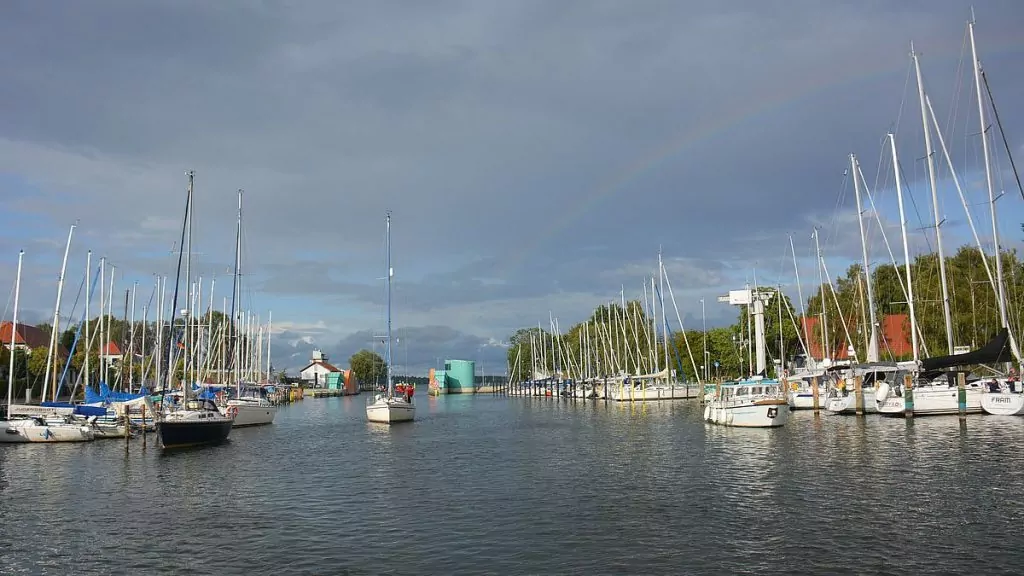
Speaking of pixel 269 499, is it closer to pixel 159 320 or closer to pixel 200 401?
pixel 200 401

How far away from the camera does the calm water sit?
2147 centimetres

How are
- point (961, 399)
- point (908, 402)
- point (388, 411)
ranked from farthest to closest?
point (388, 411) → point (908, 402) → point (961, 399)

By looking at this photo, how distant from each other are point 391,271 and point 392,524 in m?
58.0

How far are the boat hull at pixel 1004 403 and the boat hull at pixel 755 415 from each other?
14.6 metres

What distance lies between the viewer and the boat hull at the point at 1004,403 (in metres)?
55.2

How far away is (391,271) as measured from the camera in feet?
273

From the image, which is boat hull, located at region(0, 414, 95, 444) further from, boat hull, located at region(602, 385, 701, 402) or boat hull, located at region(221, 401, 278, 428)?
boat hull, located at region(602, 385, 701, 402)

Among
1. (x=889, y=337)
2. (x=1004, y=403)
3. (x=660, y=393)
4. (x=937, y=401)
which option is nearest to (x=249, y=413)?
(x=937, y=401)

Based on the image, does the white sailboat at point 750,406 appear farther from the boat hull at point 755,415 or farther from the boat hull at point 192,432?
the boat hull at point 192,432

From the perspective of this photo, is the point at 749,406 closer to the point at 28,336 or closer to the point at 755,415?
the point at 755,415

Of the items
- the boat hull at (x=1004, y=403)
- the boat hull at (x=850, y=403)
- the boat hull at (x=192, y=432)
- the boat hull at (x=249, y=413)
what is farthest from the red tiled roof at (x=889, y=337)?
the boat hull at (x=192, y=432)

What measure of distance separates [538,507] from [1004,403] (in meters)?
43.5

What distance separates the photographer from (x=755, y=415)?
56000mm

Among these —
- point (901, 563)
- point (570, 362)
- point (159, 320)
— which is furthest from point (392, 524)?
point (570, 362)
